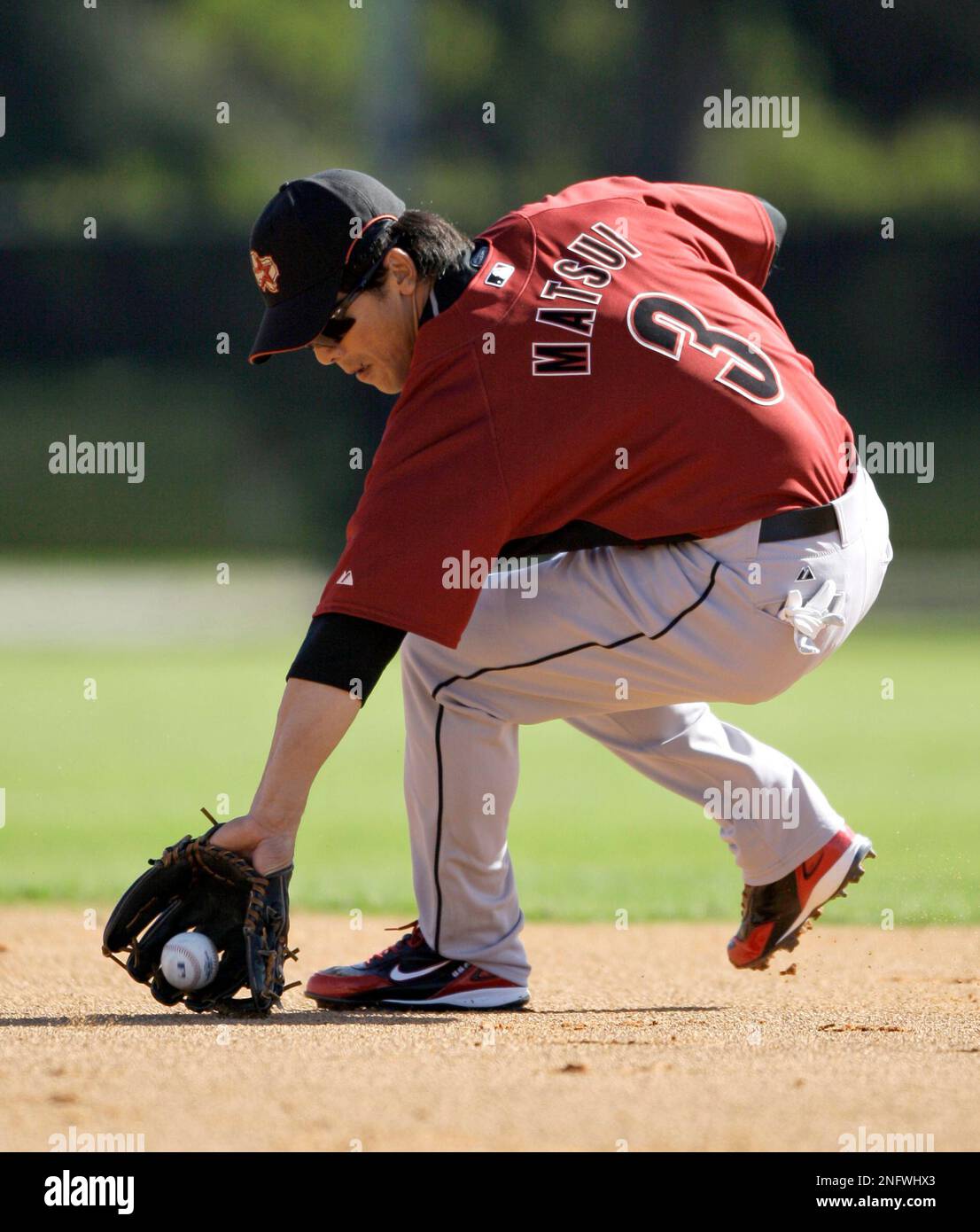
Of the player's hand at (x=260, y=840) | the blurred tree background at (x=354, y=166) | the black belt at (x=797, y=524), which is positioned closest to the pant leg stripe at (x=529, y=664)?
the black belt at (x=797, y=524)

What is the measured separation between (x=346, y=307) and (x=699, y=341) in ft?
2.42

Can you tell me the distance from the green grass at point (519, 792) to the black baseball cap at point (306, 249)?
2676mm

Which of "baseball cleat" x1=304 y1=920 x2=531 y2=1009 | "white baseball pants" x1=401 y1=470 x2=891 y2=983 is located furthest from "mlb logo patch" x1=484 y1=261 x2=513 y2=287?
"baseball cleat" x1=304 y1=920 x2=531 y2=1009

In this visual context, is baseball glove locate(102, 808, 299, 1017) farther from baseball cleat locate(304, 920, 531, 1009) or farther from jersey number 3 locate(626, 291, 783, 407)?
jersey number 3 locate(626, 291, 783, 407)

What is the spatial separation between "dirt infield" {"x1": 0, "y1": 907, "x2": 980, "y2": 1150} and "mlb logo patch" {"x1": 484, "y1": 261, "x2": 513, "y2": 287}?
154 centimetres

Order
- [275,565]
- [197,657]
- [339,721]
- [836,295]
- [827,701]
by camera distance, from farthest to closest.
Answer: [836,295] < [275,565] < [197,657] < [827,701] < [339,721]

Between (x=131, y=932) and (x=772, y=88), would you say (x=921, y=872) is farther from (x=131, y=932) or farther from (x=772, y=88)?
(x=772, y=88)

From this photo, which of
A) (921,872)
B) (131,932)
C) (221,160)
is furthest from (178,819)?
(221,160)

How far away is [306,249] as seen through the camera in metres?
3.54

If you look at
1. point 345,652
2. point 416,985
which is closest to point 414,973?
point 416,985

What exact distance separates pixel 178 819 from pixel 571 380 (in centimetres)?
466

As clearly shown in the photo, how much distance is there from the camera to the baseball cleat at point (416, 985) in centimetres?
384

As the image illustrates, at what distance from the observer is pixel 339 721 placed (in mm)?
3414

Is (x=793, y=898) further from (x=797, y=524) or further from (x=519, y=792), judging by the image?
(x=519, y=792)
